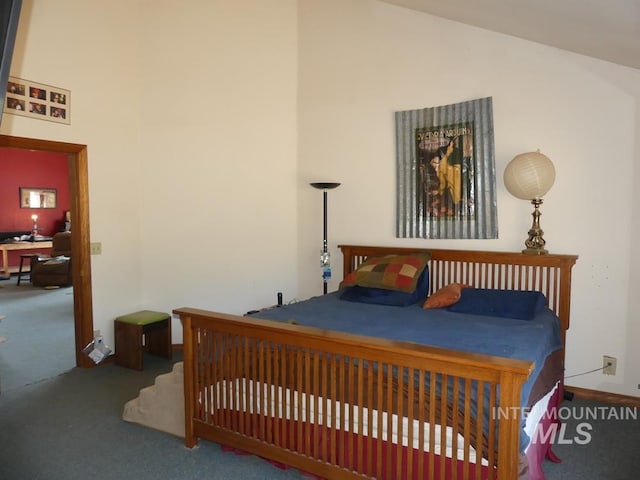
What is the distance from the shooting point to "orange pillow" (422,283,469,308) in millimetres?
3014

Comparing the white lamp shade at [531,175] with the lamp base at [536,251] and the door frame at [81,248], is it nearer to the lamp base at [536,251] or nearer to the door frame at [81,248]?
the lamp base at [536,251]

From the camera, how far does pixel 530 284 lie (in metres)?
3.13

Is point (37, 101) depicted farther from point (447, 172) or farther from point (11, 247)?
point (11, 247)

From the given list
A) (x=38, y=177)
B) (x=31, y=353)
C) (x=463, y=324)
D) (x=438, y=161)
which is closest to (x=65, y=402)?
(x=31, y=353)

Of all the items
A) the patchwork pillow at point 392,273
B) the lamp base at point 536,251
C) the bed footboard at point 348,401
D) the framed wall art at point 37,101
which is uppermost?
the framed wall art at point 37,101

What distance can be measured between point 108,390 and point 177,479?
1.38 metres

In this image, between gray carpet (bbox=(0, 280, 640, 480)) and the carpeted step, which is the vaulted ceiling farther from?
the carpeted step

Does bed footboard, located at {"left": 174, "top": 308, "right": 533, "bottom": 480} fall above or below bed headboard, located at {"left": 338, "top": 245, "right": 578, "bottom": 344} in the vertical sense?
below

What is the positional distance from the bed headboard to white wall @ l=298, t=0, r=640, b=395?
0.47 ft

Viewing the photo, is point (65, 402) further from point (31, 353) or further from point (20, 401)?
point (31, 353)

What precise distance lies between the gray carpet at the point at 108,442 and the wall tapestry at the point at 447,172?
4.86 ft

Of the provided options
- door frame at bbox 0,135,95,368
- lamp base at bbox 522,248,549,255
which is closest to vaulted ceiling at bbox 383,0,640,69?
lamp base at bbox 522,248,549,255

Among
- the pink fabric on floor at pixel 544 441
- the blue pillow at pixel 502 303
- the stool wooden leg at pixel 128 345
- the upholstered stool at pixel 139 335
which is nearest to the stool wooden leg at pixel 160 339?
the upholstered stool at pixel 139 335

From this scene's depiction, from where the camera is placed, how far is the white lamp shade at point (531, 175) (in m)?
2.88
